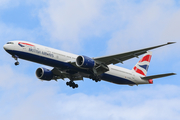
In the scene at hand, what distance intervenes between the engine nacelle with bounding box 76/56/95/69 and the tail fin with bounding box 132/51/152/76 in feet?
37.4

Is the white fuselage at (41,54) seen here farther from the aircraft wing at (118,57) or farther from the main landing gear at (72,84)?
the main landing gear at (72,84)

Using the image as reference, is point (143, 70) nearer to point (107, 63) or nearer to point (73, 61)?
point (107, 63)

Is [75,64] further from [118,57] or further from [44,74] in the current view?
[44,74]

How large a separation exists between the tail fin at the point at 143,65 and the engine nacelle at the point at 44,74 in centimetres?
1282

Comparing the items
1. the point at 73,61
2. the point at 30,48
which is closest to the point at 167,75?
the point at 73,61

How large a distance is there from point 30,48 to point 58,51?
355 centimetres

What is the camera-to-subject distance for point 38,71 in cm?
4684

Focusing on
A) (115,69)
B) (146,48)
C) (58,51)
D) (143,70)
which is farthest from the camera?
(143,70)

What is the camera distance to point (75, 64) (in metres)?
41.0

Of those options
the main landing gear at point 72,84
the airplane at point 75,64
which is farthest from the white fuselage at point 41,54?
the main landing gear at point 72,84

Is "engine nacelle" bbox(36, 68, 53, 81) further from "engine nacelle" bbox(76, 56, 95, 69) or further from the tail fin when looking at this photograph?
the tail fin

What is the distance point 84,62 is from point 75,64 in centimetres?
152

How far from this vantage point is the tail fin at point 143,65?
165ft

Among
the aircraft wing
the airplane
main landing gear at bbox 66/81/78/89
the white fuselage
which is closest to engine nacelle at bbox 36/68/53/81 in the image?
the airplane
